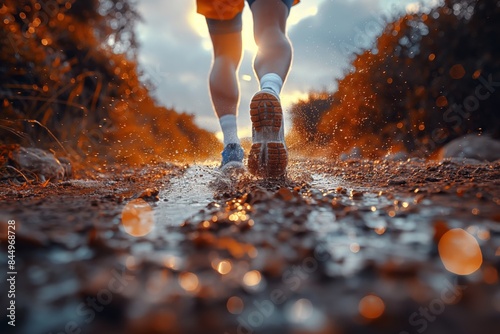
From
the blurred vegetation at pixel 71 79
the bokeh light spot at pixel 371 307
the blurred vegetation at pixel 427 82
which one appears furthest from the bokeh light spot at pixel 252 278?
the blurred vegetation at pixel 427 82

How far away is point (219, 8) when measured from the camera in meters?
2.61

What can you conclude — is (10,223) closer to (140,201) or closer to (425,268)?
(140,201)

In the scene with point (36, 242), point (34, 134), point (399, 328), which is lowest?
point (399, 328)

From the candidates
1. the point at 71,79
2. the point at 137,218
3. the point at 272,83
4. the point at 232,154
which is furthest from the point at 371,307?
the point at 71,79

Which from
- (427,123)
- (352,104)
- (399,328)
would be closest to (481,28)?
(427,123)

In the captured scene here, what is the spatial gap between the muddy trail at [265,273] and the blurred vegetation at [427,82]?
14.1 feet

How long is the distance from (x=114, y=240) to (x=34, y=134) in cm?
318

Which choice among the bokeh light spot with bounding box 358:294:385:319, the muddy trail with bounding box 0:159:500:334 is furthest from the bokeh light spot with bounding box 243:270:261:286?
the bokeh light spot with bounding box 358:294:385:319

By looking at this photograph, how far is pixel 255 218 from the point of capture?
87 centimetres

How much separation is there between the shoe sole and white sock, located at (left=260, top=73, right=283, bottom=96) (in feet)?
0.55

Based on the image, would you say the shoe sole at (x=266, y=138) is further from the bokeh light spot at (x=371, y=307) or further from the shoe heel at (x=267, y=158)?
the bokeh light spot at (x=371, y=307)

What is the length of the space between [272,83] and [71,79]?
3.35 m

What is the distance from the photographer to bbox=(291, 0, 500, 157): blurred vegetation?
4.34 meters

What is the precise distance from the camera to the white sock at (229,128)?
8.24 ft
